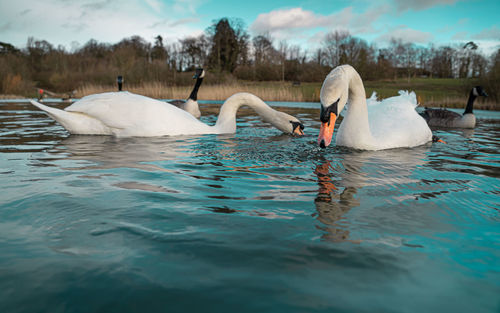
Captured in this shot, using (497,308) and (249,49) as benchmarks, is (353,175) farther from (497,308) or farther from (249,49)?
(249,49)

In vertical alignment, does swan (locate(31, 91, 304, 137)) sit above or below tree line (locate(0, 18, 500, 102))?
below

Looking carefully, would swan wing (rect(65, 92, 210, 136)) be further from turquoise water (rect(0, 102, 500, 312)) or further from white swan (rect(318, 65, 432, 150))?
white swan (rect(318, 65, 432, 150))

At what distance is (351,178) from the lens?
3.76m

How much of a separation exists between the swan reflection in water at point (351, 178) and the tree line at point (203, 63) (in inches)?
706

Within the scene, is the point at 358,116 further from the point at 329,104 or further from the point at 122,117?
the point at 122,117

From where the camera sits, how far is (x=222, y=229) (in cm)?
230

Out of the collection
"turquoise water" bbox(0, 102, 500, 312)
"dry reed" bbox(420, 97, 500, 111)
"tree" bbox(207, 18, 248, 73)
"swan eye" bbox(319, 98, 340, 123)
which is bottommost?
"turquoise water" bbox(0, 102, 500, 312)

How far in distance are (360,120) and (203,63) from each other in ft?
195

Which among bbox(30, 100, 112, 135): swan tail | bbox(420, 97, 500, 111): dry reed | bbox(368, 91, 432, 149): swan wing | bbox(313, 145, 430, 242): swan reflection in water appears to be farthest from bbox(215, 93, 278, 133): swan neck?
bbox(420, 97, 500, 111): dry reed

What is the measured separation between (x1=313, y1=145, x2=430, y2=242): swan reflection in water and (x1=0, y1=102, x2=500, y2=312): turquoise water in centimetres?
2

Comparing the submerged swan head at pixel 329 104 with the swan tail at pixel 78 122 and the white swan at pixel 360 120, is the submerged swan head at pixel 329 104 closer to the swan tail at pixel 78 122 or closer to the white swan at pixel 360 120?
the white swan at pixel 360 120

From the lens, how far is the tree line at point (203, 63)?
33.5 metres

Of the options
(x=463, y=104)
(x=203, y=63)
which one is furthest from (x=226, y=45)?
(x=463, y=104)

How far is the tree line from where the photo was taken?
33.5m
